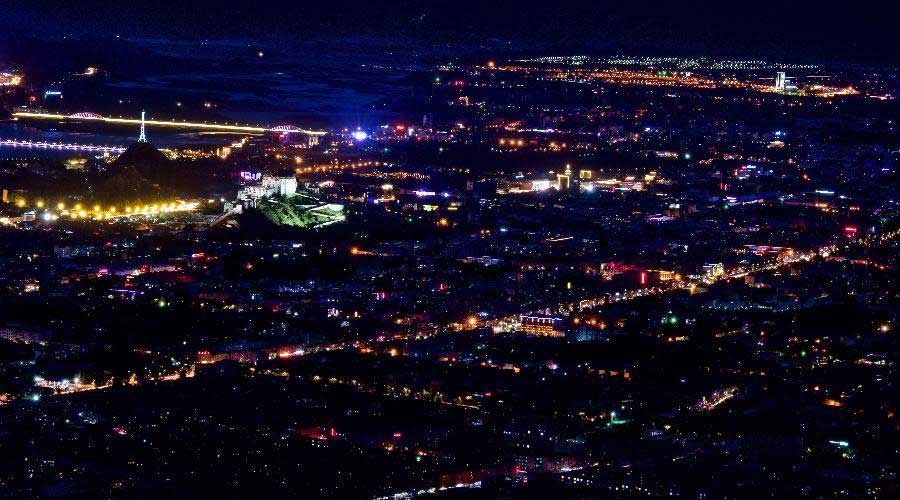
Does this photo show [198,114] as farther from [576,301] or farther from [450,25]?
[576,301]

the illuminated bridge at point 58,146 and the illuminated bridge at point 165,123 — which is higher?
the illuminated bridge at point 58,146

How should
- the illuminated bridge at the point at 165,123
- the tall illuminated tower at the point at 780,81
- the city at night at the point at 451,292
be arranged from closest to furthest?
the city at night at the point at 451,292, the illuminated bridge at the point at 165,123, the tall illuminated tower at the point at 780,81

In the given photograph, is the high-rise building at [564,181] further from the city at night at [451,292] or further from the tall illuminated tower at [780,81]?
the tall illuminated tower at [780,81]

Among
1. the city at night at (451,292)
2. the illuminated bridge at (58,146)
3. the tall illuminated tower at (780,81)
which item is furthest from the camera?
the tall illuminated tower at (780,81)

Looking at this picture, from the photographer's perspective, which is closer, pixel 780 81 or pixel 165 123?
pixel 165 123

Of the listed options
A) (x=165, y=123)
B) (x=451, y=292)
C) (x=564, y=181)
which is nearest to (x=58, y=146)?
(x=165, y=123)

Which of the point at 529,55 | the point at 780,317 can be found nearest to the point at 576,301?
the point at 780,317

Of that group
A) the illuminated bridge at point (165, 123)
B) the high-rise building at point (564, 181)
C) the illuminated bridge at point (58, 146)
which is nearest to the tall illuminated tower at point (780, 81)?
the illuminated bridge at point (165, 123)

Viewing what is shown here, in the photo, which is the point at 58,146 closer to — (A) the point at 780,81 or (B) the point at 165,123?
(B) the point at 165,123

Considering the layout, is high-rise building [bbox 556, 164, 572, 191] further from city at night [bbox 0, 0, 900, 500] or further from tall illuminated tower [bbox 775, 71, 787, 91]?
tall illuminated tower [bbox 775, 71, 787, 91]

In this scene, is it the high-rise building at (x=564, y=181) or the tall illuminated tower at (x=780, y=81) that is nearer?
the high-rise building at (x=564, y=181)
